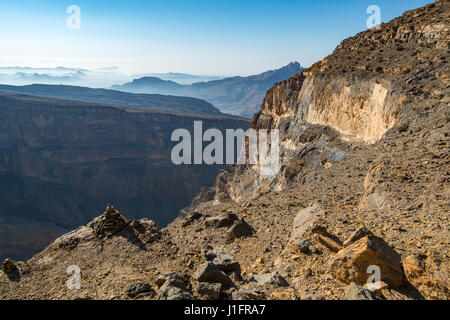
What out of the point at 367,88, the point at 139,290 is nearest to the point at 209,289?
the point at 139,290

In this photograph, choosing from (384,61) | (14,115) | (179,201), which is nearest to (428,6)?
(384,61)

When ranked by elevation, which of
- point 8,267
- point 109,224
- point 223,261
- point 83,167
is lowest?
point 83,167

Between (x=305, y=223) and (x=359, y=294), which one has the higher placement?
(x=359, y=294)

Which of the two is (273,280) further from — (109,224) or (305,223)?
(109,224)

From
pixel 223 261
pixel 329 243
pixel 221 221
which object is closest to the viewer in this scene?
pixel 329 243

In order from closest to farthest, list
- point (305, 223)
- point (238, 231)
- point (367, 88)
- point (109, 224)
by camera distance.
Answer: point (305, 223) → point (238, 231) → point (109, 224) → point (367, 88)

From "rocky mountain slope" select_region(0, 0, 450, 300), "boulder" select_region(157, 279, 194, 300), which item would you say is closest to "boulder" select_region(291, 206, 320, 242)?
"rocky mountain slope" select_region(0, 0, 450, 300)

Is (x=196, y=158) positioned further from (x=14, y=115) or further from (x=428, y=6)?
(x=428, y=6)
